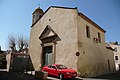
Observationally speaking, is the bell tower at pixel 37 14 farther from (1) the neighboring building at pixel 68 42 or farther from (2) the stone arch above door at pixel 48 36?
(2) the stone arch above door at pixel 48 36

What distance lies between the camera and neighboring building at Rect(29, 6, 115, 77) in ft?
52.8

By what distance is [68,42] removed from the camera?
16.7m

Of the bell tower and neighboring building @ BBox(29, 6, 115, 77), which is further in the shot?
the bell tower

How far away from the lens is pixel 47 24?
69.3 feet

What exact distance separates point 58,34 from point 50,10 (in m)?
5.04

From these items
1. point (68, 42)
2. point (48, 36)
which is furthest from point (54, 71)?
point (48, 36)

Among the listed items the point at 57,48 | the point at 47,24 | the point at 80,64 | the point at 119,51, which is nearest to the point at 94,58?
the point at 80,64

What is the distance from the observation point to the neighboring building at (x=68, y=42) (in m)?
16.1

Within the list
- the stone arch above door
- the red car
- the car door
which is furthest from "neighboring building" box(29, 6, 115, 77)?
the car door

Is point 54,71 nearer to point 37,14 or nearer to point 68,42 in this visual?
point 68,42

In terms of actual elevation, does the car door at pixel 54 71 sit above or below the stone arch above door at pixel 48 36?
below

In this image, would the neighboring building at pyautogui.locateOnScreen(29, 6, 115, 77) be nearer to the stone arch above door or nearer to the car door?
the stone arch above door

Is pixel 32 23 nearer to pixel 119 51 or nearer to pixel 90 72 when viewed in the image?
pixel 90 72

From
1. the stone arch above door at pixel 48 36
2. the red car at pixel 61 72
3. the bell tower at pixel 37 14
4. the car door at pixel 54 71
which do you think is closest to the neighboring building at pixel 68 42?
the stone arch above door at pixel 48 36
